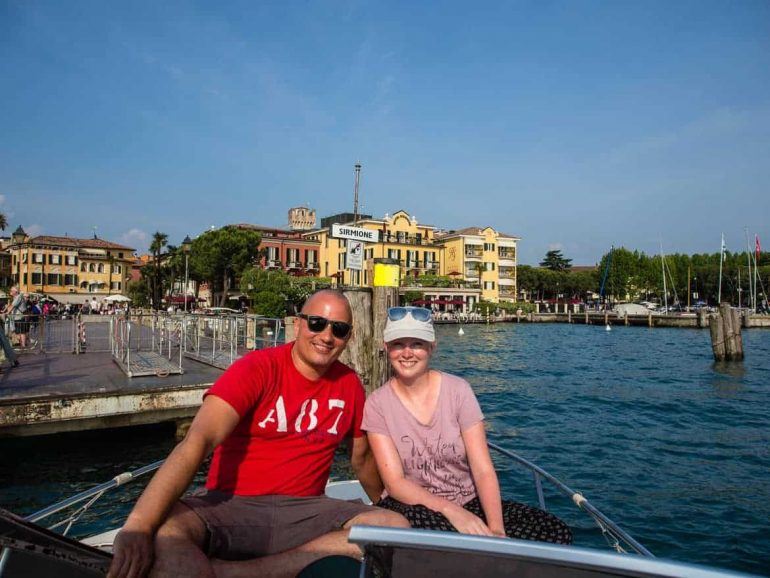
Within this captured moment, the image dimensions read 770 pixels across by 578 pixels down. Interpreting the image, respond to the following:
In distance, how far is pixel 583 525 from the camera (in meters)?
7.80

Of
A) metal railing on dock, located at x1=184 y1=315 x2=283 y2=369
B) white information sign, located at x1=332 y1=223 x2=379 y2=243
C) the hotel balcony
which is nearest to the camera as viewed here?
white information sign, located at x1=332 y1=223 x2=379 y2=243

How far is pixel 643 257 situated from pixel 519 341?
230ft

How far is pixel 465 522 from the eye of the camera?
2.97 metres

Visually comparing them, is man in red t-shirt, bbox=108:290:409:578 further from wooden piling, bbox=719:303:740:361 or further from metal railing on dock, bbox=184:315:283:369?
wooden piling, bbox=719:303:740:361

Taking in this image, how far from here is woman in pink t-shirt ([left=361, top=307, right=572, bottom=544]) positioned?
322 centimetres

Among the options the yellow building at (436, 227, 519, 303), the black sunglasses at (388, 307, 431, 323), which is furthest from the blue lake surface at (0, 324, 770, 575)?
the yellow building at (436, 227, 519, 303)

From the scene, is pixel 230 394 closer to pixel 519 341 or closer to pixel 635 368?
pixel 635 368

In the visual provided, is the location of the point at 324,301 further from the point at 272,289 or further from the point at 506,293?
the point at 506,293

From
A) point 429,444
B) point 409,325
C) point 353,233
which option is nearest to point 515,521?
point 429,444

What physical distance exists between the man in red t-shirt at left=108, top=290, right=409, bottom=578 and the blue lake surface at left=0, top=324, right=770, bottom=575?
552 centimetres

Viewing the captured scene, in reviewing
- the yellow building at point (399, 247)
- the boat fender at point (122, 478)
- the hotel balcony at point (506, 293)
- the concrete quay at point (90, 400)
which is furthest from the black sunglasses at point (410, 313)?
the hotel balcony at point (506, 293)

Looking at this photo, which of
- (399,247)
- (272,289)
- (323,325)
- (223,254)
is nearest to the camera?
(323,325)

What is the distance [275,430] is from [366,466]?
2.44 ft

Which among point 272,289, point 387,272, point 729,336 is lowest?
point 729,336
